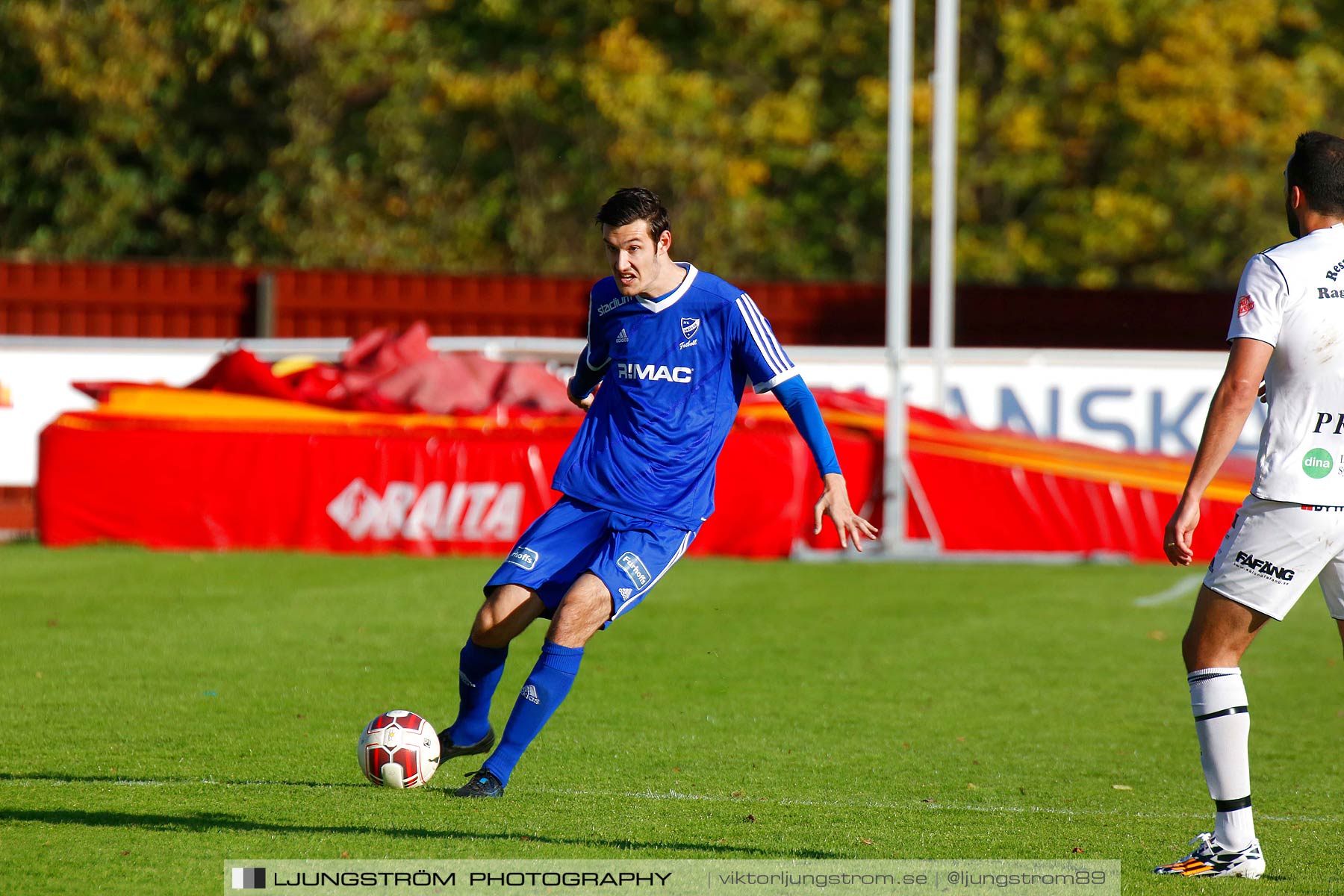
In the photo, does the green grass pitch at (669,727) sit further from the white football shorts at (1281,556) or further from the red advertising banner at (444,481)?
the red advertising banner at (444,481)

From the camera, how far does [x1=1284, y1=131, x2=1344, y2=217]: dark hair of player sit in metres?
4.80

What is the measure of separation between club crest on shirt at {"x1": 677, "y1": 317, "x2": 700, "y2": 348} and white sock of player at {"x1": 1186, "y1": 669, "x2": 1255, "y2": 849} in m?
1.99

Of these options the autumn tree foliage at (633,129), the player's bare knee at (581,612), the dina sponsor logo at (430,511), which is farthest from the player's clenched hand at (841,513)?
the autumn tree foliage at (633,129)

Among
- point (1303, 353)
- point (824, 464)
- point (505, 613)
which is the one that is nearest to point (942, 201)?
point (824, 464)

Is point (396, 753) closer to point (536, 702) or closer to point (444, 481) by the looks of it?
point (536, 702)

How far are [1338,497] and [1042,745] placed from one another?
9.33ft

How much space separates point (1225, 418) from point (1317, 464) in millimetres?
324

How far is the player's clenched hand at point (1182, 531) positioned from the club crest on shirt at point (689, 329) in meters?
1.77

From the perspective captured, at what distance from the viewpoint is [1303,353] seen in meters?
4.73

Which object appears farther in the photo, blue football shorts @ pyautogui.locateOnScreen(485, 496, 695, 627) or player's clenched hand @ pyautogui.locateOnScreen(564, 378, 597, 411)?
player's clenched hand @ pyautogui.locateOnScreen(564, 378, 597, 411)

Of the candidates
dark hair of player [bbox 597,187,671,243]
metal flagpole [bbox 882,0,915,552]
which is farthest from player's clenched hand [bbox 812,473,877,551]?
metal flagpole [bbox 882,0,915,552]

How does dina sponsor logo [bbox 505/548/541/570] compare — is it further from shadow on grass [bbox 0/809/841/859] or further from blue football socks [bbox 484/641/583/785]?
shadow on grass [bbox 0/809/841/859]

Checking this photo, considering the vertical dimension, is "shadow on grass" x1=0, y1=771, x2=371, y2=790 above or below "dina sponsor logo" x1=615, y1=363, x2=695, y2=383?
below

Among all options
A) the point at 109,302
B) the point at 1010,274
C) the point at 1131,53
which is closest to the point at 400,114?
the point at 109,302
